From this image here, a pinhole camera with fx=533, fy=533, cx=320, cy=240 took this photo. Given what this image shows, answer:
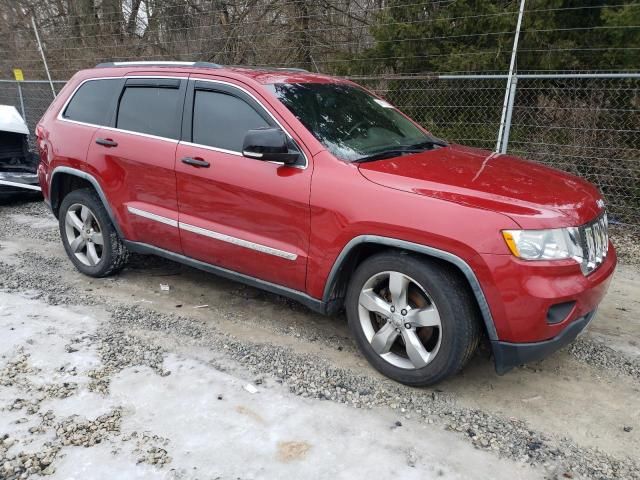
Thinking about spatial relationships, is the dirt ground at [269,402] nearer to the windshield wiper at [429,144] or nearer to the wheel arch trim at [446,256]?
the wheel arch trim at [446,256]

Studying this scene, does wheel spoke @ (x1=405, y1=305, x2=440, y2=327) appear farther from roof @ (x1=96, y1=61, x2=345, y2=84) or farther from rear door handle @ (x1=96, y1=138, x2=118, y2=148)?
rear door handle @ (x1=96, y1=138, x2=118, y2=148)

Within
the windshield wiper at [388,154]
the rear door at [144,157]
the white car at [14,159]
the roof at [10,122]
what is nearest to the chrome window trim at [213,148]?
the rear door at [144,157]

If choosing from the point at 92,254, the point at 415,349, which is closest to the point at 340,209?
the point at 415,349

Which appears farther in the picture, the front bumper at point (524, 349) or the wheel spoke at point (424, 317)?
the wheel spoke at point (424, 317)

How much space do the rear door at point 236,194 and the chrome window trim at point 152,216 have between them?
0.10 metres

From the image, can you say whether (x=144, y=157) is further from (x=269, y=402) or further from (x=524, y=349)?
(x=524, y=349)

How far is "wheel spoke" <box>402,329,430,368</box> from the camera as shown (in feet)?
10.0

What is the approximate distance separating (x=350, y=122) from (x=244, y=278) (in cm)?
134

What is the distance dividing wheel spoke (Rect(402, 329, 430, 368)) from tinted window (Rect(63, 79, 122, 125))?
3088 mm

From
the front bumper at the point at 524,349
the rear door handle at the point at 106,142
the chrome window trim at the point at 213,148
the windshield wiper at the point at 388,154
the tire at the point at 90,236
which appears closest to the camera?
the front bumper at the point at 524,349

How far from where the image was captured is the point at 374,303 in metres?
3.20

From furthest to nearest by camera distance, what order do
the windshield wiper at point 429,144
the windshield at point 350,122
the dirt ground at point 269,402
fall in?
the windshield wiper at point 429,144
the windshield at point 350,122
the dirt ground at point 269,402

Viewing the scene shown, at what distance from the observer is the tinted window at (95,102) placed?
4504 millimetres

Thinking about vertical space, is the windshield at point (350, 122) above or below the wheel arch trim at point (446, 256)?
above
